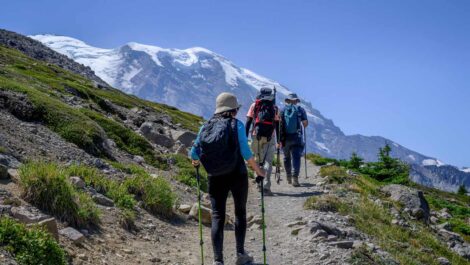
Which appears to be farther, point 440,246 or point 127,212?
point 440,246

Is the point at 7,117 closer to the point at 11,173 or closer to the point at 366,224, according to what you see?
the point at 11,173

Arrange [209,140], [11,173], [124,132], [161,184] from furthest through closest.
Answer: [124,132], [161,184], [11,173], [209,140]

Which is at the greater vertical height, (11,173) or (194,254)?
(11,173)

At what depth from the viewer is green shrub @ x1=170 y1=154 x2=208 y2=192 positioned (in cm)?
1628

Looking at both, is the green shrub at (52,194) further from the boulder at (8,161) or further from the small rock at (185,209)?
the small rock at (185,209)

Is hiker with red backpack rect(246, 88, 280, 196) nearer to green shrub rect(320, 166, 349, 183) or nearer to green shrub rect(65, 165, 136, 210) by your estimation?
green shrub rect(65, 165, 136, 210)

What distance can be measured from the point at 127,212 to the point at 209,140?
3455mm

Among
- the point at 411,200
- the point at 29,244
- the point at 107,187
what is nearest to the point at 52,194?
the point at 29,244

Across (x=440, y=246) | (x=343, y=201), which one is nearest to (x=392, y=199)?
(x=440, y=246)

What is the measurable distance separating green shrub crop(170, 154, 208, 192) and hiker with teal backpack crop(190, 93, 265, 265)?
8.00 m

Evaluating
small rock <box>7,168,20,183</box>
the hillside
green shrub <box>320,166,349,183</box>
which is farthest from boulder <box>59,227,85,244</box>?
green shrub <box>320,166,349,183</box>

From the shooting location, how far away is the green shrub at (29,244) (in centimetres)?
623

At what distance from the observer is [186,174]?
1712cm

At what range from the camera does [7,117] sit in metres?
14.3
